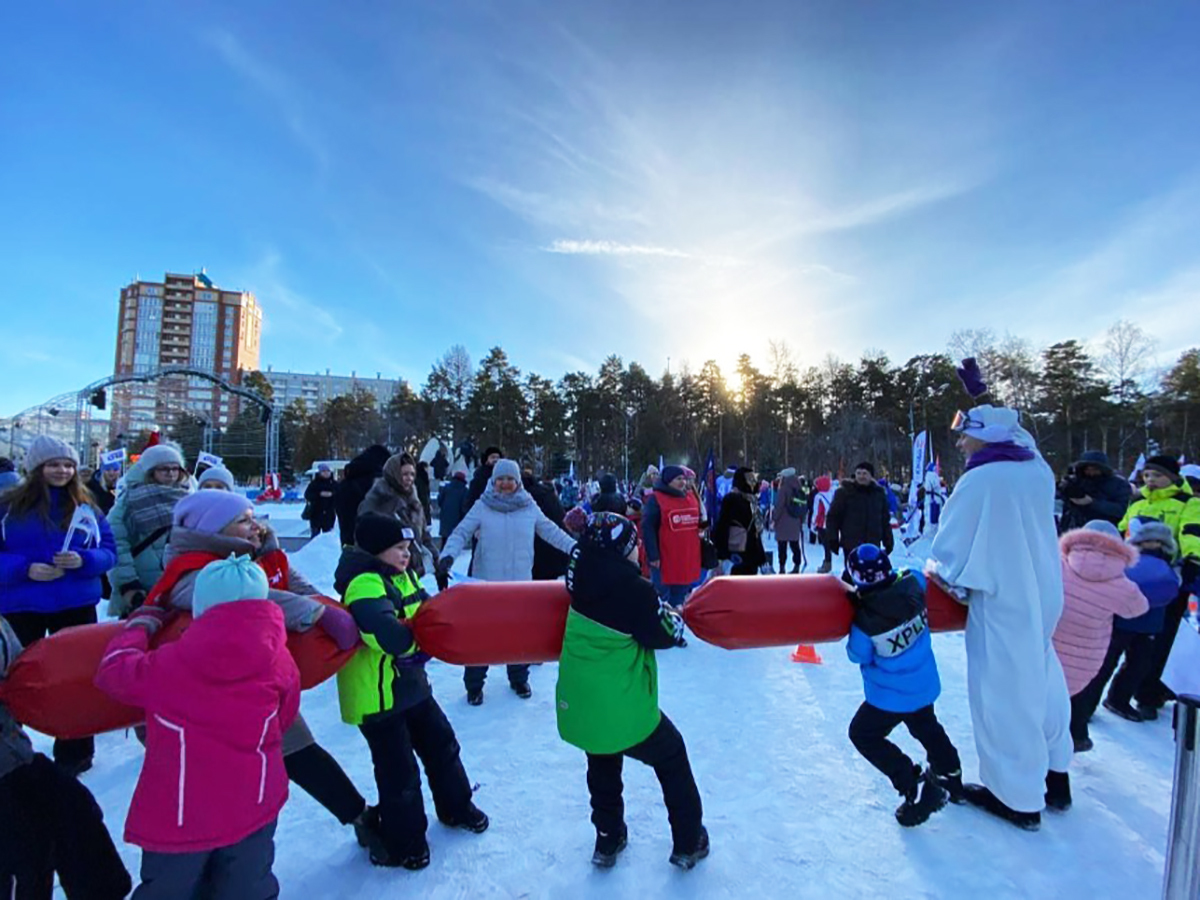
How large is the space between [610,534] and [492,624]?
67cm

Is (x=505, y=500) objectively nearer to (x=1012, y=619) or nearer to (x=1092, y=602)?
(x=1012, y=619)

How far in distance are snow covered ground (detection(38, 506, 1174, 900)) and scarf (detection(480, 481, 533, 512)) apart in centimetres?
152

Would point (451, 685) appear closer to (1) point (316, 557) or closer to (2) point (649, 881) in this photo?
(2) point (649, 881)

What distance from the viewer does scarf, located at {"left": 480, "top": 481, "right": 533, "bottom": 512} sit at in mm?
4988

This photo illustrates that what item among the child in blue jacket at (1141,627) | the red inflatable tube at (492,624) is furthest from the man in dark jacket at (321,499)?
the child in blue jacket at (1141,627)

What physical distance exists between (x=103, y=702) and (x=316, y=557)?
28.8 ft

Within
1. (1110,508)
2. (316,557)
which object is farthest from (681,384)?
(1110,508)

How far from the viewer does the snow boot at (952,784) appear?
10.0 feet

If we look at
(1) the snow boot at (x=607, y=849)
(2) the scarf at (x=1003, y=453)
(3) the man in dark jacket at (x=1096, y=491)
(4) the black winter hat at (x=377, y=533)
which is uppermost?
(2) the scarf at (x=1003, y=453)

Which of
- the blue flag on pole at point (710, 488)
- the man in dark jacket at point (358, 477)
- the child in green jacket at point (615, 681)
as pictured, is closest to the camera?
the child in green jacket at point (615, 681)

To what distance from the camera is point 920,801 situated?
2.96 meters

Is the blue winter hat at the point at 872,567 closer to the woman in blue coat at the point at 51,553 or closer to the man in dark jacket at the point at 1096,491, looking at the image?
the man in dark jacket at the point at 1096,491

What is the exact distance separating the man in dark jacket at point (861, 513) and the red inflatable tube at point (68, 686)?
6646 mm

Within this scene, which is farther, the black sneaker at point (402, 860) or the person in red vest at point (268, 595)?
the black sneaker at point (402, 860)
